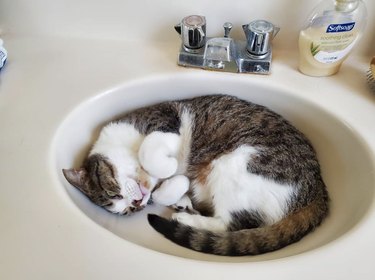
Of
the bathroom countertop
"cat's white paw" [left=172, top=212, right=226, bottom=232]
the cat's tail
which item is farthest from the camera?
"cat's white paw" [left=172, top=212, right=226, bottom=232]

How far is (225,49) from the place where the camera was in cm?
105

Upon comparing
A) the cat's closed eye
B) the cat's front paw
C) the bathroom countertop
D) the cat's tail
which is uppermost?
the bathroom countertop

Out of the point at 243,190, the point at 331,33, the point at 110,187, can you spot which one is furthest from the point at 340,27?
the point at 110,187

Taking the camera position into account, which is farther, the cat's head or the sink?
the cat's head

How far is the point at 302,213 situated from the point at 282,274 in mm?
241

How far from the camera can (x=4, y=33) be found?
1220 millimetres

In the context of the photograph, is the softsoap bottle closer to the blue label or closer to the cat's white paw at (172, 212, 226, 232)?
the blue label

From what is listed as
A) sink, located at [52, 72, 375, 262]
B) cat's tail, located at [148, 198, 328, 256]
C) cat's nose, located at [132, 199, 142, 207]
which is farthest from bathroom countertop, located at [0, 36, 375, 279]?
cat's nose, located at [132, 199, 142, 207]

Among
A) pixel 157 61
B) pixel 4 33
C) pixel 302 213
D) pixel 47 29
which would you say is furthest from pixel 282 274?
pixel 4 33

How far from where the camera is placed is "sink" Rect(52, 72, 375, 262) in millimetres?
836

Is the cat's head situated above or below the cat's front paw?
above

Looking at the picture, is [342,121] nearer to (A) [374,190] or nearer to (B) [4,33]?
(A) [374,190]

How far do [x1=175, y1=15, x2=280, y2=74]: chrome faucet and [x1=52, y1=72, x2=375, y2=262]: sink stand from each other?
31mm

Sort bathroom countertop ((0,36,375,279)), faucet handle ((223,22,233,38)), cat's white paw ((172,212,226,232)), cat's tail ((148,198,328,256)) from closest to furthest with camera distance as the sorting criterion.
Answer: bathroom countertop ((0,36,375,279))
cat's tail ((148,198,328,256))
cat's white paw ((172,212,226,232))
faucet handle ((223,22,233,38))
